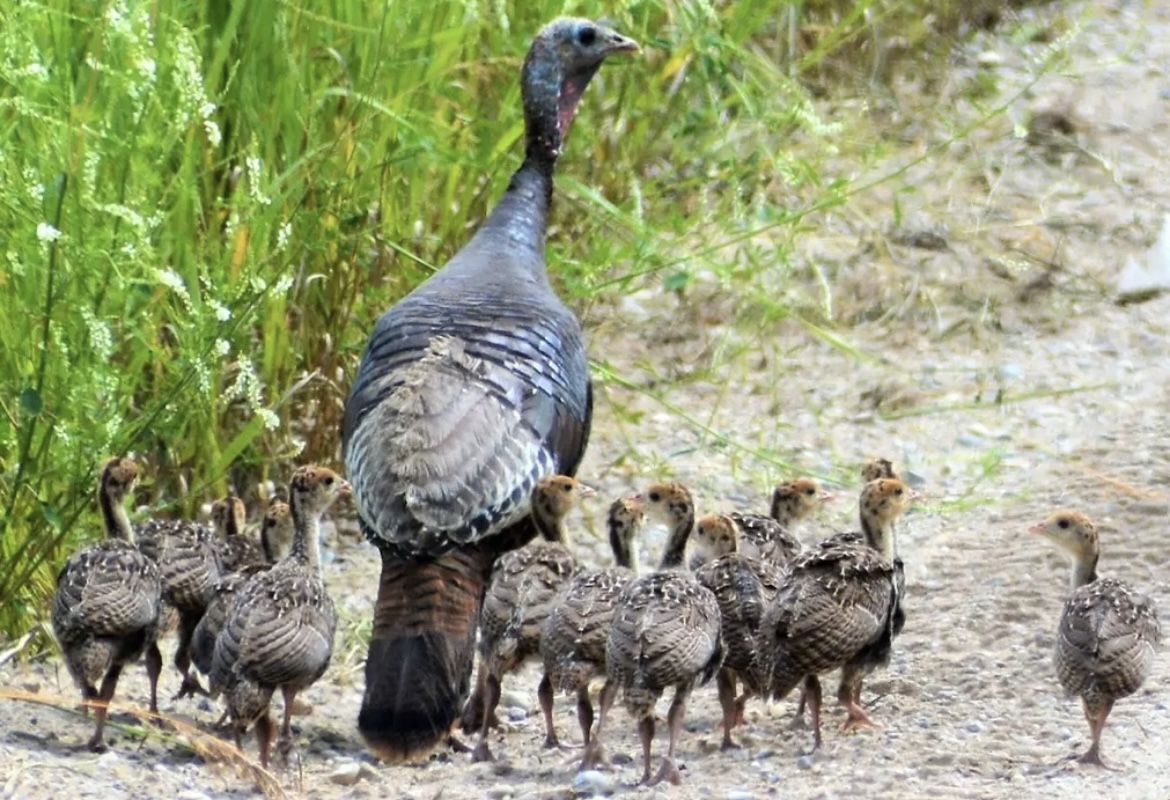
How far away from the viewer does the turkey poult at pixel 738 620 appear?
5789 mm

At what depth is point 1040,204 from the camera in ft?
33.5

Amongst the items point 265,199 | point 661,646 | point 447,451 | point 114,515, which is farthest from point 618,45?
point 661,646

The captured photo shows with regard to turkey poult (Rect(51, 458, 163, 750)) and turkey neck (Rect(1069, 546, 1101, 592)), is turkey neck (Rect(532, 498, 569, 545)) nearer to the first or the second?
turkey poult (Rect(51, 458, 163, 750))

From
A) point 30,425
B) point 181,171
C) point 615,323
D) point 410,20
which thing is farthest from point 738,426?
point 30,425

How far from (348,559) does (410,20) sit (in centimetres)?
179

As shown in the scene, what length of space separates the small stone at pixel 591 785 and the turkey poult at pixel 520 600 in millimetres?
510

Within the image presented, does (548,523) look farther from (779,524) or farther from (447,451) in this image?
(779,524)

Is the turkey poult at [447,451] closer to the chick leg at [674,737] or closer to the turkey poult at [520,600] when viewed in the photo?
the turkey poult at [520,600]

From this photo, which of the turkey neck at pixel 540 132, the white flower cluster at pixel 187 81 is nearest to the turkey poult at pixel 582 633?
the white flower cluster at pixel 187 81

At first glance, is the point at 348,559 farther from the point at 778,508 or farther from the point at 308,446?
the point at 778,508

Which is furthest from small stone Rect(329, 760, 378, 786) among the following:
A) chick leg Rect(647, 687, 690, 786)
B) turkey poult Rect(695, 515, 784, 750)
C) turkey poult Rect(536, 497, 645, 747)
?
turkey poult Rect(695, 515, 784, 750)

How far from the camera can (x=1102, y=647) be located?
5.43 meters

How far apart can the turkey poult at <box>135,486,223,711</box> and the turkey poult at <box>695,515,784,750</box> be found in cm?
132

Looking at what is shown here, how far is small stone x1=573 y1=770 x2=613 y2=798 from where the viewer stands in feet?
17.5
